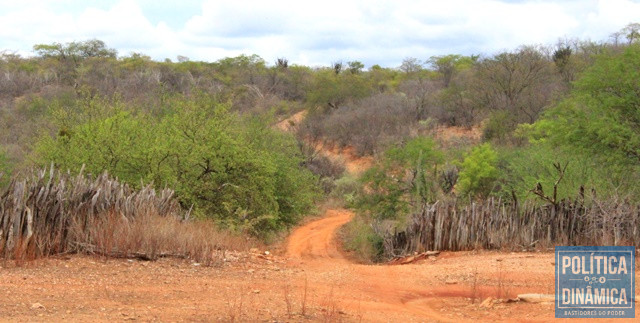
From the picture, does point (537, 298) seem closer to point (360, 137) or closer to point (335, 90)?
point (360, 137)

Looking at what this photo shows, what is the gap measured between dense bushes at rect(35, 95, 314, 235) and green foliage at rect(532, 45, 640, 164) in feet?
23.4

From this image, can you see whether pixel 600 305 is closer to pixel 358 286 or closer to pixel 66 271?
pixel 358 286

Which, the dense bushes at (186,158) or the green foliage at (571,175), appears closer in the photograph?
the green foliage at (571,175)

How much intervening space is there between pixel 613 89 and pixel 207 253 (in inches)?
364

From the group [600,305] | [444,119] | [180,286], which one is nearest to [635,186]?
[600,305]

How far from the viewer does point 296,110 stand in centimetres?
4734

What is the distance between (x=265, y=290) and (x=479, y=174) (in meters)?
14.6

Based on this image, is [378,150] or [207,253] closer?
[207,253]

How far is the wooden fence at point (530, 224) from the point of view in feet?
40.5

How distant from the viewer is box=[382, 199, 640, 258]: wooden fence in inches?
486

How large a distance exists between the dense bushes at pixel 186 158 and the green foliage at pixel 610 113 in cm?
712

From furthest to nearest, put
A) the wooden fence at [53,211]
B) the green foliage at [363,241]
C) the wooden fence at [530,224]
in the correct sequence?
the green foliage at [363,241], the wooden fence at [530,224], the wooden fence at [53,211]

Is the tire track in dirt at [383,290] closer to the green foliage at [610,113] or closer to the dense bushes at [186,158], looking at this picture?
the dense bushes at [186,158]

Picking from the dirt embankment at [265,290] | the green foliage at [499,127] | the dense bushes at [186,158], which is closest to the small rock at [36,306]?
the dirt embankment at [265,290]
